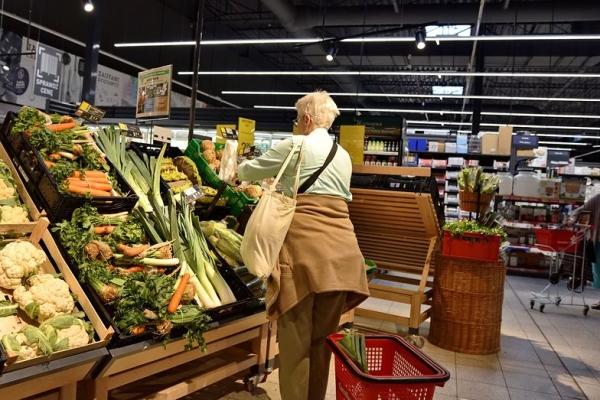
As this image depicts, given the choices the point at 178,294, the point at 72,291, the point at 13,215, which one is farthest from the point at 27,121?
the point at 178,294

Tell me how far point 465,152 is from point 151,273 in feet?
36.0

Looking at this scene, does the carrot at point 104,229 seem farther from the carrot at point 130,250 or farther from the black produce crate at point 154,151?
the black produce crate at point 154,151

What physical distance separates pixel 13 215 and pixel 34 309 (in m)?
0.64

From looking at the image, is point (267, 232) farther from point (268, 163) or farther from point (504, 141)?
point (504, 141)

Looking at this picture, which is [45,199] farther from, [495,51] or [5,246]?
[495,51]

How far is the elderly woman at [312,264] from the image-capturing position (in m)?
2.33

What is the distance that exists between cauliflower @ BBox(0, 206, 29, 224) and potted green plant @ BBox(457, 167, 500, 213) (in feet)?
11.5

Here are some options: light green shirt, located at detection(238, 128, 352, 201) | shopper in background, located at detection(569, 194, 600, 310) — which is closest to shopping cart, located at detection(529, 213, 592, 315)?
shopper in background, located at detection(569, 194, 600, 310)

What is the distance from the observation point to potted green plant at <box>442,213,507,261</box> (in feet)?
13.6

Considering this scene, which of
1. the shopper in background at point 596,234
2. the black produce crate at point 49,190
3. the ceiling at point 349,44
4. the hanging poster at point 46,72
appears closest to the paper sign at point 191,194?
the black produce crate at point 49,190

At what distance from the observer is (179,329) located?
235 cm

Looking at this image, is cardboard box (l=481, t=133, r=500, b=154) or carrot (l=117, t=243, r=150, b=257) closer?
carrot (l=117, t=243, r=150, b=257)

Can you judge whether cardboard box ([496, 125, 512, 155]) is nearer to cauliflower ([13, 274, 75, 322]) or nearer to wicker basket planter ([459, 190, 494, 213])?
wicker basket planter ([459, 190, 494, 213])

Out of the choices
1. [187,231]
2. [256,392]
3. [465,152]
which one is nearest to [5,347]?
[187,231]
